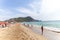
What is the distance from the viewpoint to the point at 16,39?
393 inches

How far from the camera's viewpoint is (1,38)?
10.1 meters

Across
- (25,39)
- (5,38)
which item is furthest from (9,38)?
(25,39)

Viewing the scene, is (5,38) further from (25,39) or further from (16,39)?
(25,39)

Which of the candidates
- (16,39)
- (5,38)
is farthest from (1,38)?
(16,39)

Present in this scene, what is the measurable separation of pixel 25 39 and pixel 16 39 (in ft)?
2.60

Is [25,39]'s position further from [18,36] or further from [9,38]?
[9,38]

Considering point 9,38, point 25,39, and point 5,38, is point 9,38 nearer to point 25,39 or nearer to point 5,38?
point 5,38

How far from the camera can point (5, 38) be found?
33.1ft

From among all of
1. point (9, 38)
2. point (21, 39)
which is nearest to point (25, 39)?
point (21, 39)

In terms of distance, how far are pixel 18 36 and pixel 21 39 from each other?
18.0 inches

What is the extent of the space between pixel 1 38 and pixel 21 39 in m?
1.30

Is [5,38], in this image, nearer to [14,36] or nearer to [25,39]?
[14,36]

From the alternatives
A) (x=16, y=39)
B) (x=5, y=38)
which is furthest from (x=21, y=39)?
(x=5, y=38)

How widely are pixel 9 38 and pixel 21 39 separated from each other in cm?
78
